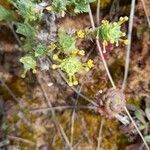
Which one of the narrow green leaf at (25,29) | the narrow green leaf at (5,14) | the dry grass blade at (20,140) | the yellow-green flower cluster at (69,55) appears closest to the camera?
the yellow-green flower cluster at (69,55)

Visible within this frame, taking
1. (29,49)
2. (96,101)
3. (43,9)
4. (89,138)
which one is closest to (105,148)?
(89,138)

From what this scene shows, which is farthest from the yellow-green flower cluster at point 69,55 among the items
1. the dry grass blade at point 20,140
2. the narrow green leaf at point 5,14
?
the dry grass blade at point 20,140

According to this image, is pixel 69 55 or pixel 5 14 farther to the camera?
pixel 5 14

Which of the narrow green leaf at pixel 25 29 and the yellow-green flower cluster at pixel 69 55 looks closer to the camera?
the yellow-green flower cluster at pixel 69 55

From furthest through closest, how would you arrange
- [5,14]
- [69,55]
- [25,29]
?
[5,14]
[25,29]
[69,55]

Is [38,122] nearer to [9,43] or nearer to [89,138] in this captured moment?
[89,138]

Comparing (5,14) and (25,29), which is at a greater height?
(5,14)

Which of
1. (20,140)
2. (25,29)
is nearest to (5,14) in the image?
(25,29)

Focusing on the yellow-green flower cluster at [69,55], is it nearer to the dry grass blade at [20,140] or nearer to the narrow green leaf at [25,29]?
the narrow green leaf at [25,29]

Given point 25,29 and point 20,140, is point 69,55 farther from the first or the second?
point 20,140

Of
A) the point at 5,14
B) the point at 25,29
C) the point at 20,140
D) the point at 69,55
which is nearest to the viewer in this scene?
the point at 69,55

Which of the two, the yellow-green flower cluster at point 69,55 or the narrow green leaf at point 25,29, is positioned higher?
the narrow green leaf at point 25,29
